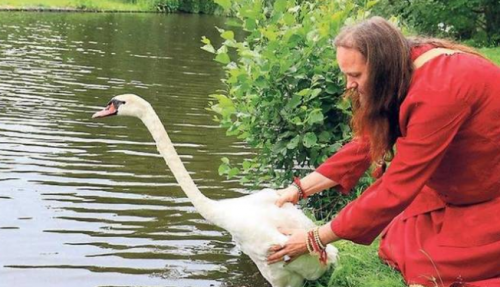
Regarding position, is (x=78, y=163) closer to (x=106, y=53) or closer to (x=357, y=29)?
(x=357, y=29)

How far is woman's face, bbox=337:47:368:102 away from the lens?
3.76 m

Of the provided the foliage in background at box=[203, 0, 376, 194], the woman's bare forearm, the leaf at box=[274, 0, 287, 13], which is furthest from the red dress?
the leaf at box=[274, 0, 287, 13]

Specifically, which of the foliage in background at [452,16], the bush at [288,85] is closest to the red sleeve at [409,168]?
the bush at [288,85]

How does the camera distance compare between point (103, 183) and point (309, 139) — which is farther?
point (103, 183)

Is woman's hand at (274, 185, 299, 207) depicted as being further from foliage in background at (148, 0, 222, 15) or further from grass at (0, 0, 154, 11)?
foliage in background at (148, 0, 222, 15)

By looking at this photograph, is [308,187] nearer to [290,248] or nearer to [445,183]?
[290,248]

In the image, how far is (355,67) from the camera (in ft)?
12.4

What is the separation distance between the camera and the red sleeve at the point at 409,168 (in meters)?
3.72

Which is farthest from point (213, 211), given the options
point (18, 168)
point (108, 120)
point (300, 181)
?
point (108, 120)

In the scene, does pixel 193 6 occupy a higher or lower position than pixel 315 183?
lower

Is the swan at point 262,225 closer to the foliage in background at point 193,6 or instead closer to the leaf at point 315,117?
the leaf at point 315,117

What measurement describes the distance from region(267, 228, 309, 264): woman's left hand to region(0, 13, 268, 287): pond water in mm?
1413

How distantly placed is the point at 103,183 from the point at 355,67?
5818 mm

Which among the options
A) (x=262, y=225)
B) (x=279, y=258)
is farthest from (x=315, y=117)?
(x=279, y=258)
